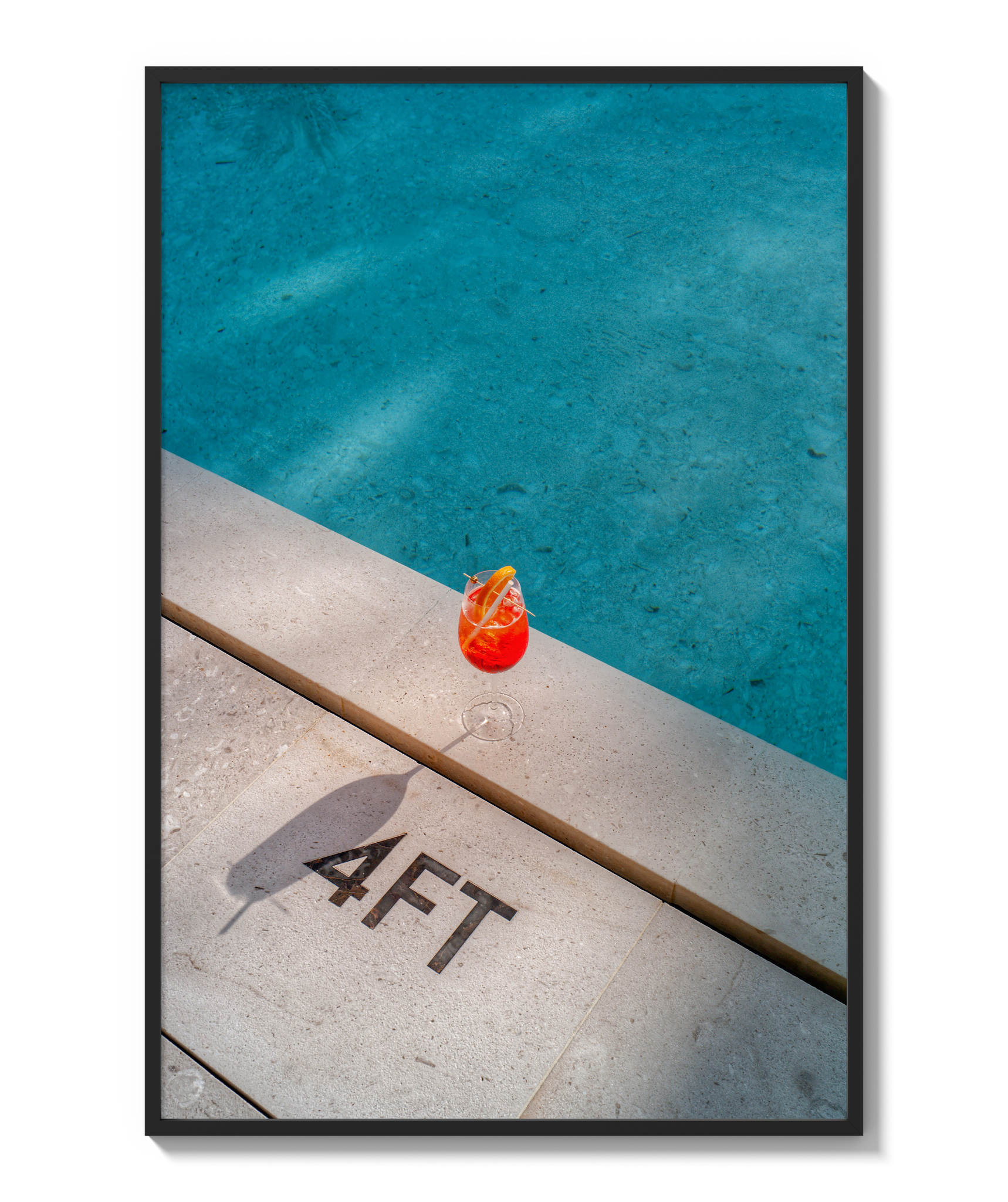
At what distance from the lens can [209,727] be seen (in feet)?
11.5

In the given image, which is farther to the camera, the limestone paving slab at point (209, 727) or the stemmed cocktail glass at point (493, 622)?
the limestone paving slab at point (209, 727)

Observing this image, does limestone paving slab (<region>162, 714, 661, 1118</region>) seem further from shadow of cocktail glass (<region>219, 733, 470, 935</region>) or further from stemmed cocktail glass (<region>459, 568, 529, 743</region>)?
stemmed cocktail glass (<region>459, 568, 529, 743</region>)

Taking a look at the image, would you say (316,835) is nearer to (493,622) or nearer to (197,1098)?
(197,1098)

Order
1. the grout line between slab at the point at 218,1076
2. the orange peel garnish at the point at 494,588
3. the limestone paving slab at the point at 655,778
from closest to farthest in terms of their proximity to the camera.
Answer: the grout line between slab at the point at 218,1076
the orange peel garnish at the point at 494,588
the limestone paving slab at the point at 655,778

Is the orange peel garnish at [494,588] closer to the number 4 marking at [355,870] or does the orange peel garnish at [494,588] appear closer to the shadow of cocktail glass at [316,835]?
the shadow of cocktail glass at [316,835]

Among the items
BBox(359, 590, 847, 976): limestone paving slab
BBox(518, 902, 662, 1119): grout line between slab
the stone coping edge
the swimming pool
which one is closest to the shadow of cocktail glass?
the stone coping edge

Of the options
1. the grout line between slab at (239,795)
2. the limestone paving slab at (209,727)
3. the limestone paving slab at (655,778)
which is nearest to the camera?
the limestone paving slab at (655,778)

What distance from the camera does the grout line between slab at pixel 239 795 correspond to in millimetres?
3182

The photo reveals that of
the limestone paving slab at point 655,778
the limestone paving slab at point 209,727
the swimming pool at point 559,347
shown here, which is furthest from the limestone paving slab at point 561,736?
the swimming pool at point 559,347

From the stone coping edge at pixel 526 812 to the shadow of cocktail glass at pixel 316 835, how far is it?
0.13m

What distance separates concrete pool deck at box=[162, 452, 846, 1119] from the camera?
9.05ft
